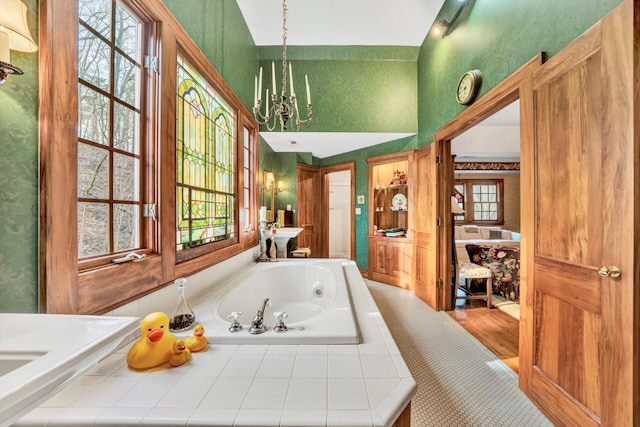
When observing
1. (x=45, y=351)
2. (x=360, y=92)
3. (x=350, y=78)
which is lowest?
(x=45, y=351)

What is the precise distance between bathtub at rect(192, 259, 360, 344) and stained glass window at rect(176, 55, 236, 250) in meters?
0.45

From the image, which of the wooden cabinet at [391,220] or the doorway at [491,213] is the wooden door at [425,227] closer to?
the wooden cabinet at [391,220]

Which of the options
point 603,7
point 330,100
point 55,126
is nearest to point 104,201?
point 55,126

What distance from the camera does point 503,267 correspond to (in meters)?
3.16

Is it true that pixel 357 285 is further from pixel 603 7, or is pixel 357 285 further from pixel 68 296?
pixel 603 7

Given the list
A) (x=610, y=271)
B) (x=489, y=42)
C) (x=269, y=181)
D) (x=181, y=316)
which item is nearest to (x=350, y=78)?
(x=489, y=42)

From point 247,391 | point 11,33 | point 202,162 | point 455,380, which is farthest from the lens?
point 202,162

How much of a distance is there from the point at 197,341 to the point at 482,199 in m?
7.31

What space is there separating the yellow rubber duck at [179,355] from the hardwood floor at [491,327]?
7.20 ft

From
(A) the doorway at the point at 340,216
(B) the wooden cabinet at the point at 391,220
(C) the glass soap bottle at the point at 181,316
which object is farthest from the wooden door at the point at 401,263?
(C) the glass soap bottle at the point at 181,316

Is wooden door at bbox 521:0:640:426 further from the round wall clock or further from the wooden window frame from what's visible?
the wooden window frame

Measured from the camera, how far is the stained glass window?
1552mm

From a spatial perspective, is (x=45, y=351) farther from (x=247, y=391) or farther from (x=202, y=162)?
(x=202, y=162)

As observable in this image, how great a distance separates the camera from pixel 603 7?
1.08m
